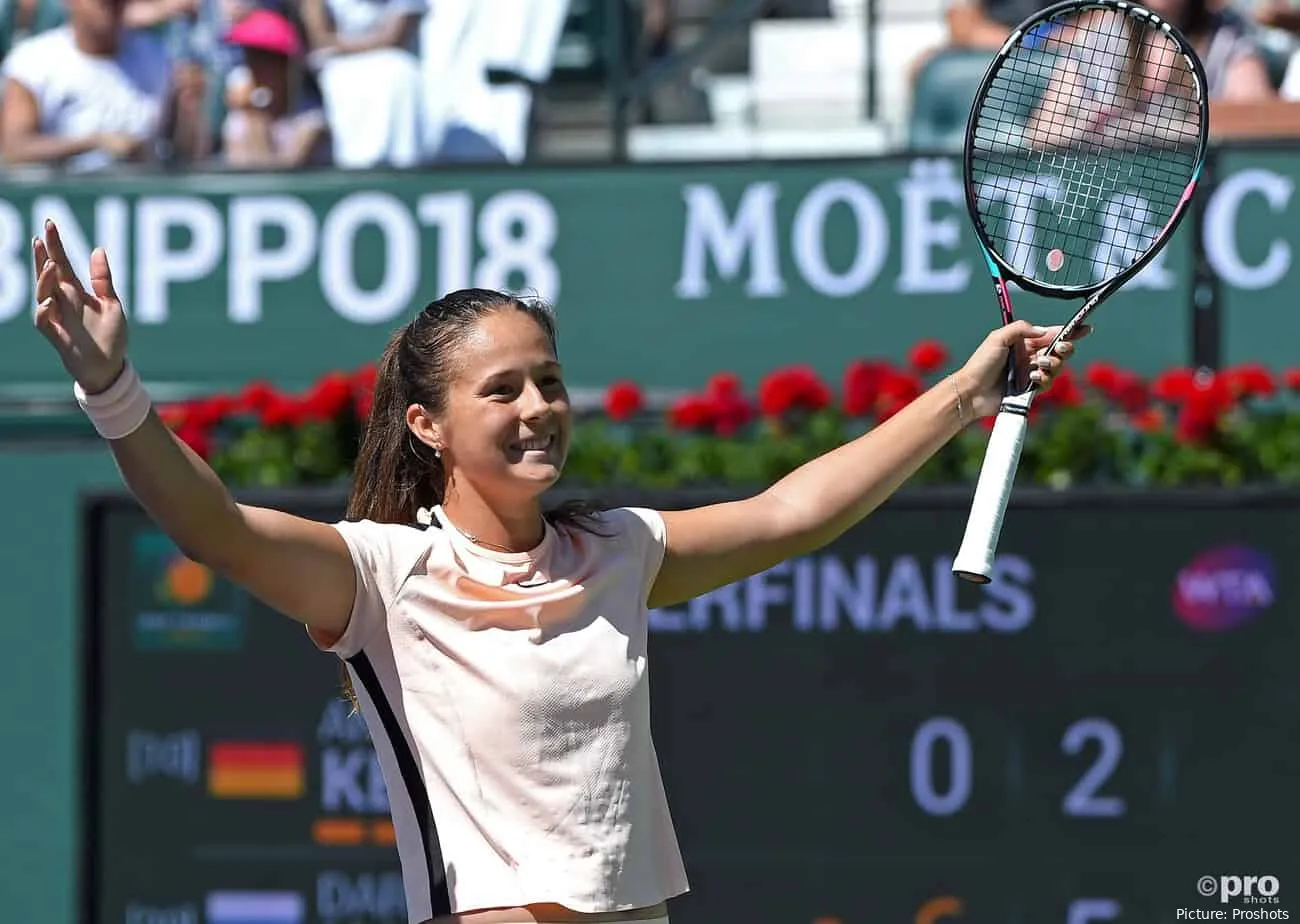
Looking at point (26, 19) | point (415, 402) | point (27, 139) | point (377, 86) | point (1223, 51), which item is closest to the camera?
Answer: point (415, 402)

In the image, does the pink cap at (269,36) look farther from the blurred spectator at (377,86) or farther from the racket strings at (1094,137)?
the racket strings at (1094,137)

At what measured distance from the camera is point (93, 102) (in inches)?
280

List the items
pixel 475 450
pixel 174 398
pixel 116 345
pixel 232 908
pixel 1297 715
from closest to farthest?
pixel 116 345 → pixel 475 450 → pixel 1297 715 → pixel 232 908 → pixel 174 398

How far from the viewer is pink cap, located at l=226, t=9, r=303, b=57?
6.92 metres

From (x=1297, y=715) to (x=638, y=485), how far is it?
158cm

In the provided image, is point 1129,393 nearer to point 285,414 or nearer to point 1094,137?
point 1094,137

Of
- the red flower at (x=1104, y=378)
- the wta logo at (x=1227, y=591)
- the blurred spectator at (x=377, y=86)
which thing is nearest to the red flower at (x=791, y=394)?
the red flower at (x=1104, y=378)

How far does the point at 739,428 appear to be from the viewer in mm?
5566

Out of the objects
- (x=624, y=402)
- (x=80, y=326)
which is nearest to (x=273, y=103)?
(x=624, y=402)

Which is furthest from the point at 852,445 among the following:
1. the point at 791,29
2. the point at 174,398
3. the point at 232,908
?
the point at 791,29

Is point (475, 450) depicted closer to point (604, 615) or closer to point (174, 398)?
point (604, 615)

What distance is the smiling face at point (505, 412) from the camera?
8.46 feet

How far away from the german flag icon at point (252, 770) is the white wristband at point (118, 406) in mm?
2806

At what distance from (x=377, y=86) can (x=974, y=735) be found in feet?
10.6
